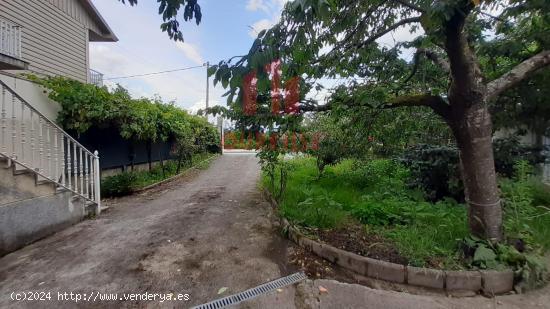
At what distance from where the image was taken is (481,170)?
2.82 meters

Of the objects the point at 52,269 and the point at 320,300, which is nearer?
the point at 320,300

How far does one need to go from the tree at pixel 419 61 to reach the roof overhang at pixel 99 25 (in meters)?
8.50

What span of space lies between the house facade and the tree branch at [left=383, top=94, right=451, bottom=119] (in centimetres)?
464

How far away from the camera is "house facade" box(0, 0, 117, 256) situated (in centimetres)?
337

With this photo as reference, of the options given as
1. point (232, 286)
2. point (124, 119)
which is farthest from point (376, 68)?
point (124, 119)

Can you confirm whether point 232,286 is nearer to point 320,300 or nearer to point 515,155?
point 320,300

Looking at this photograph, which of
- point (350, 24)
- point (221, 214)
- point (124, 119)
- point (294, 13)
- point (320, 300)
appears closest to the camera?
point (294, 13)

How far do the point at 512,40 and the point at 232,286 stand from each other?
4.81 metres

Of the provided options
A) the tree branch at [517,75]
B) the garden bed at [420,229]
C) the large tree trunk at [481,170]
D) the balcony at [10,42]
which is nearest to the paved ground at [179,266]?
the garden bed at [420,229]

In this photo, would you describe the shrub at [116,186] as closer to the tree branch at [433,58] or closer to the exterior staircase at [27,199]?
the exterior staircase at [27,199]

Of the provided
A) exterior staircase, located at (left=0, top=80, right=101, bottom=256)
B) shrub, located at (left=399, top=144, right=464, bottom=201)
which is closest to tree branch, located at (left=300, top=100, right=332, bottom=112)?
shrub, located at (left=399, top=144, right=464, bottom=201)

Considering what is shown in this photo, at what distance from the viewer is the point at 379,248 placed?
2.95m

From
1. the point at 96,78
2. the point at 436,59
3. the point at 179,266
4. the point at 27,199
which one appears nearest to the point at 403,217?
the point at 436,59

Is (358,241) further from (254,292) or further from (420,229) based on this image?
(254,292)
